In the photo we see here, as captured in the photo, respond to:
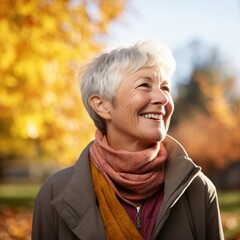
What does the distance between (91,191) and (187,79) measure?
1619 inches

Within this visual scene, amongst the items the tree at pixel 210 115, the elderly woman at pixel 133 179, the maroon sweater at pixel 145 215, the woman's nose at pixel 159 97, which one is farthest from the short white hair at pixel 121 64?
the tree at pixel 210 115

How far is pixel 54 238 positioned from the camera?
2.73m

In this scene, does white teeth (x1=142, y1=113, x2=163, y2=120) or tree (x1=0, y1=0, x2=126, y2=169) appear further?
tree (x1=0, y1=0, x2=126, y2=169)

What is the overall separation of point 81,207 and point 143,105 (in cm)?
63

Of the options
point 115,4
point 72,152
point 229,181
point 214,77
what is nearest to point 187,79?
point 214,77

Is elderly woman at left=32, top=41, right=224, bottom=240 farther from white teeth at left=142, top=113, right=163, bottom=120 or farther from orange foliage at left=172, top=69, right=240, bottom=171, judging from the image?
orange foliage at left=172, top=69, right=240, bottom=171

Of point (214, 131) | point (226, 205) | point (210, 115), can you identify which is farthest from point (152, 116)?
point (210, 115)

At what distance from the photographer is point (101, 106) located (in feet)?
9.05

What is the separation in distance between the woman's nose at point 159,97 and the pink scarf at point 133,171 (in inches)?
9.7

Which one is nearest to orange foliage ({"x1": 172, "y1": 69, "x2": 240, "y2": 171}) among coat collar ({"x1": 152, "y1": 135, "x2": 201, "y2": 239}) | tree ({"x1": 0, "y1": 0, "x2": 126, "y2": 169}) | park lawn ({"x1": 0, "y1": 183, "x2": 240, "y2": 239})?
park lawn ({"x1": 0, "y1": 183, "x2": 240, "y2": 239})

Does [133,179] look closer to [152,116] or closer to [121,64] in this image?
[152,116]

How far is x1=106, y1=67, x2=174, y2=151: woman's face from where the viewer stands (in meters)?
2.59

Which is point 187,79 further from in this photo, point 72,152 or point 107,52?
point 107,52

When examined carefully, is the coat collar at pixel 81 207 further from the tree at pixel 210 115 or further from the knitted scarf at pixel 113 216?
the tree at pixel 210 115
